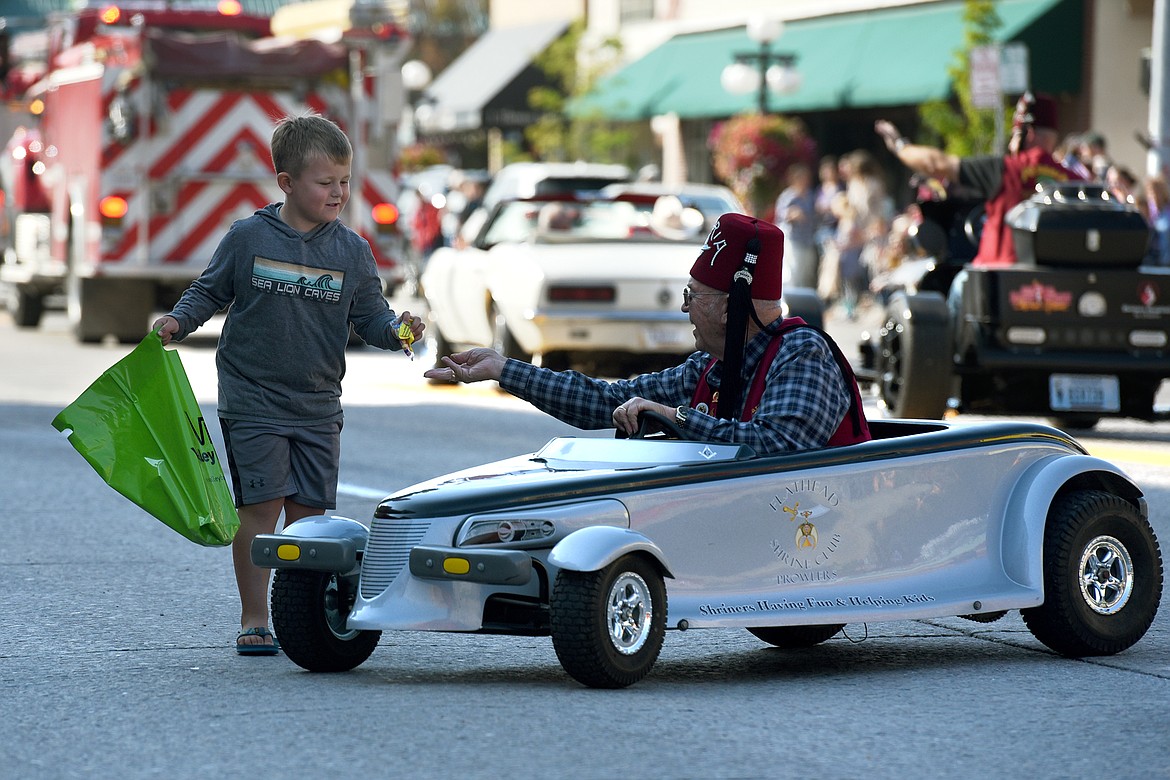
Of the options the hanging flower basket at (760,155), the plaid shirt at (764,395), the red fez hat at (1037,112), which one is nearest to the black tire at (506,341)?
the red fez hat at (1037,112)

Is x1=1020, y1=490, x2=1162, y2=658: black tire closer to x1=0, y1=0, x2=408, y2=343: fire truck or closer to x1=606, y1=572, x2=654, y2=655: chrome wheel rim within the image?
x1=606, y1=572, x2=654, y2=655: chrome wheel rim

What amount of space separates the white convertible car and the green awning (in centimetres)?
1163

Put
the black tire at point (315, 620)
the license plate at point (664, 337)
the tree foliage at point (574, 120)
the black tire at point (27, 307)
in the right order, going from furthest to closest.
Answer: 1. the tree foliage at point (574, 120)
2. the black tire at point (27, 307)
3. the license plate at point (664, 337)
4. the black tire at point (315, 620)

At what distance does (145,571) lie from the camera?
8.35m

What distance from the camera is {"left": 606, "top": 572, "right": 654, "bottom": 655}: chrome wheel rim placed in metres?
5.73

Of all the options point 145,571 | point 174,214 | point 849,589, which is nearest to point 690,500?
point 849,589

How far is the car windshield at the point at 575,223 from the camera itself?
16641mm

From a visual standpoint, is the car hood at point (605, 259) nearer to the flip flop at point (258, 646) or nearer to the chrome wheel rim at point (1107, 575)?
the chrome wheel rim at point (1107, 575)

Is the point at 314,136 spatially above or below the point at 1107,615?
above

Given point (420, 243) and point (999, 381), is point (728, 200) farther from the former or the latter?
point (420, 243)

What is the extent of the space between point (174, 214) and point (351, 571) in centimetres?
1509

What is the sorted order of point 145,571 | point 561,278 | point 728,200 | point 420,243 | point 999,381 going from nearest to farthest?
point 145,571 → point 999,381 → point 561,278 → point 728,200 → point 420,243

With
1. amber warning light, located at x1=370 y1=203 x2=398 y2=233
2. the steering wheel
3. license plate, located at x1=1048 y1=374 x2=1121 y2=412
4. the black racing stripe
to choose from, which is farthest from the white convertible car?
Result: the steering wheel

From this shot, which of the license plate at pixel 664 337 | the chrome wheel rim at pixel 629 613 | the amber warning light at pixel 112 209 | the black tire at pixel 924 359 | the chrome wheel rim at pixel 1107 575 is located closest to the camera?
the chrome wheel rim at pixel 629 613
